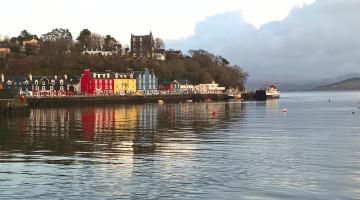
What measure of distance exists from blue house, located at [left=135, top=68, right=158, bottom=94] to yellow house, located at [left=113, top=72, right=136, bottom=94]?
2.22 m

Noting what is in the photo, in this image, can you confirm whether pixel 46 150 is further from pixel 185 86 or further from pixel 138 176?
pixel 185 86

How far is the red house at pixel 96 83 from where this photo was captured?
161750mm

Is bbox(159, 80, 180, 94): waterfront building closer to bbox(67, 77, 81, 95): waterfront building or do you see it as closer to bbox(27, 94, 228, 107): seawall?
bbox(27, 94, 228, 107): seawall

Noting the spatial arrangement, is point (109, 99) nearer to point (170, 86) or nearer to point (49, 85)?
point (49, 85)

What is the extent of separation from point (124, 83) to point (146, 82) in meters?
10.5

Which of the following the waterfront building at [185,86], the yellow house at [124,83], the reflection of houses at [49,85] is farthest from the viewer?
the waterfront building at [185,86]

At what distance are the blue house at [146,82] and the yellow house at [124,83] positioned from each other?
2.22m

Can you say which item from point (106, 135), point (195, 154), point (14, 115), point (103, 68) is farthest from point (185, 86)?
point (195, 154)

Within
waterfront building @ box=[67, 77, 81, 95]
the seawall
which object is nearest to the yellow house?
waterfront building @ box=[67, 77, 81, 95]

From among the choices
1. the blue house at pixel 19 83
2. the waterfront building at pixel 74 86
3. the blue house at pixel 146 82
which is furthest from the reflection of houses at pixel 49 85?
the blue house at pixel 146 82

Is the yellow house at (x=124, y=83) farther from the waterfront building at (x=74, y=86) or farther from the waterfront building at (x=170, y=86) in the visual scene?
the waterfront building at (x=170, y=86)

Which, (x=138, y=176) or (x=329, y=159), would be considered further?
(x=329, y=159)

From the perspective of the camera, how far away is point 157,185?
20594mm

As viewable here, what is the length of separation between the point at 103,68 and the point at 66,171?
17607 centimetres
